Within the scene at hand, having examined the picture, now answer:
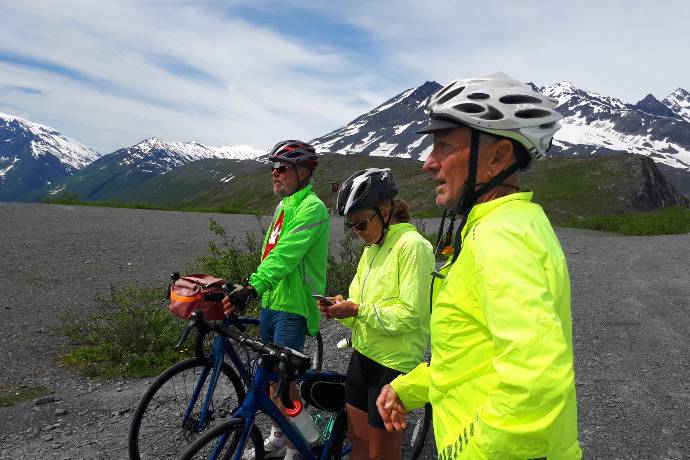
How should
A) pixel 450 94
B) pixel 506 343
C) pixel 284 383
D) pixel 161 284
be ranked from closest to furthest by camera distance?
pixel 506 343 < pixel 450 94 < pixel 284 383 < pixel 161 284

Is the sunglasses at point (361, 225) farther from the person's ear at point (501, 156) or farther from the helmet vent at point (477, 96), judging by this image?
the person's ear at point (501, 156)

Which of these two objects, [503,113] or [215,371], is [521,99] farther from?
[215,371]

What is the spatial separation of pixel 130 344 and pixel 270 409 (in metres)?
4.99

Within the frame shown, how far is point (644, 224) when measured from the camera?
23.4m

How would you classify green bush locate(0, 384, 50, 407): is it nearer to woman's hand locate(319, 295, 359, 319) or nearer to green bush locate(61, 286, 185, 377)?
green bush locate(61, 286, 185, 377)

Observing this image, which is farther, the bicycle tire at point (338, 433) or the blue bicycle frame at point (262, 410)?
the bicycle tire at point (338, 433)

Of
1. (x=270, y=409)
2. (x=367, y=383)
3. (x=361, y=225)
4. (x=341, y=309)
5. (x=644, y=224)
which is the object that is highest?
(x=361, y=225)

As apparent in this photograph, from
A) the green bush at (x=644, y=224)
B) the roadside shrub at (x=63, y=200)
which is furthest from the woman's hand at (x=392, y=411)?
the roadside shrub at (x=63, y=200)

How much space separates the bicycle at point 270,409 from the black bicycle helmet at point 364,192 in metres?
1.20

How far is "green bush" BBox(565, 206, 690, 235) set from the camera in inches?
882

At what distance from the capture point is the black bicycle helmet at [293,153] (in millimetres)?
4672

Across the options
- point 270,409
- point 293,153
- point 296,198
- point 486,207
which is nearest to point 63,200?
point 293,153

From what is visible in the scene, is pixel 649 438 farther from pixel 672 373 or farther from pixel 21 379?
pixel 21 379

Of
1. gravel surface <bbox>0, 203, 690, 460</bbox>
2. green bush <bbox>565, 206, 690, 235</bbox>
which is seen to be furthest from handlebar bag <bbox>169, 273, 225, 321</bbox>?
green bush <bbox>565, 206, 690, 235</bbox>
